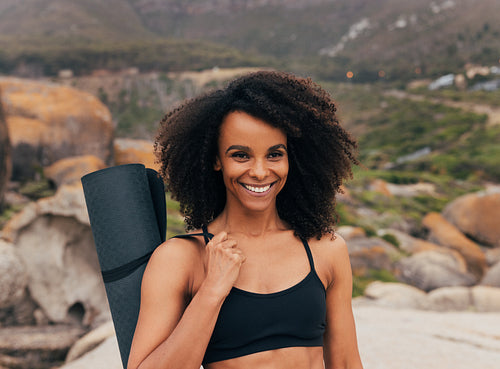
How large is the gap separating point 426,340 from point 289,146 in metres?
2.88

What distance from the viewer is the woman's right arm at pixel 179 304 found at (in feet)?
5.20

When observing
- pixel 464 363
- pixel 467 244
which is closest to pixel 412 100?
pixel 467 244

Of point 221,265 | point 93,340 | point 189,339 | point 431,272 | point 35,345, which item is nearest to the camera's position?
point 189,339

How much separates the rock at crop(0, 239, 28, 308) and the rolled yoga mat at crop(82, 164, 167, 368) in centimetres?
568

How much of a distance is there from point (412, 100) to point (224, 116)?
119ft

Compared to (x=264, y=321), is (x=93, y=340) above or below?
below

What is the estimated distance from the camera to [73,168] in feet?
33.8

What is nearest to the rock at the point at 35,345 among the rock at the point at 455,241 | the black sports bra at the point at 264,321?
the black sports bra at the point at 264,321

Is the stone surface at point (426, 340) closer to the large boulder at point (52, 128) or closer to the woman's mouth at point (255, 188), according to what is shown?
the woman's mouth at point (255, 188)

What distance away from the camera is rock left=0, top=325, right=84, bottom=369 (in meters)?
7.00

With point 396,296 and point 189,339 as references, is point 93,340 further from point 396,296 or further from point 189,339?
point 396,296

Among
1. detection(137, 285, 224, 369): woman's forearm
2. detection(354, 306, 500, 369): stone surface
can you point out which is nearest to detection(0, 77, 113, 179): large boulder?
detection(354, 306, 500, 369): stone surface

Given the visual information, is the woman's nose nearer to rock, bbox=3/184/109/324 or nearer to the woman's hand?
the woman's hand

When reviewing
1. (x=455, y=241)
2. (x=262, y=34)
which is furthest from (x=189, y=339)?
(x=262, y=34)
